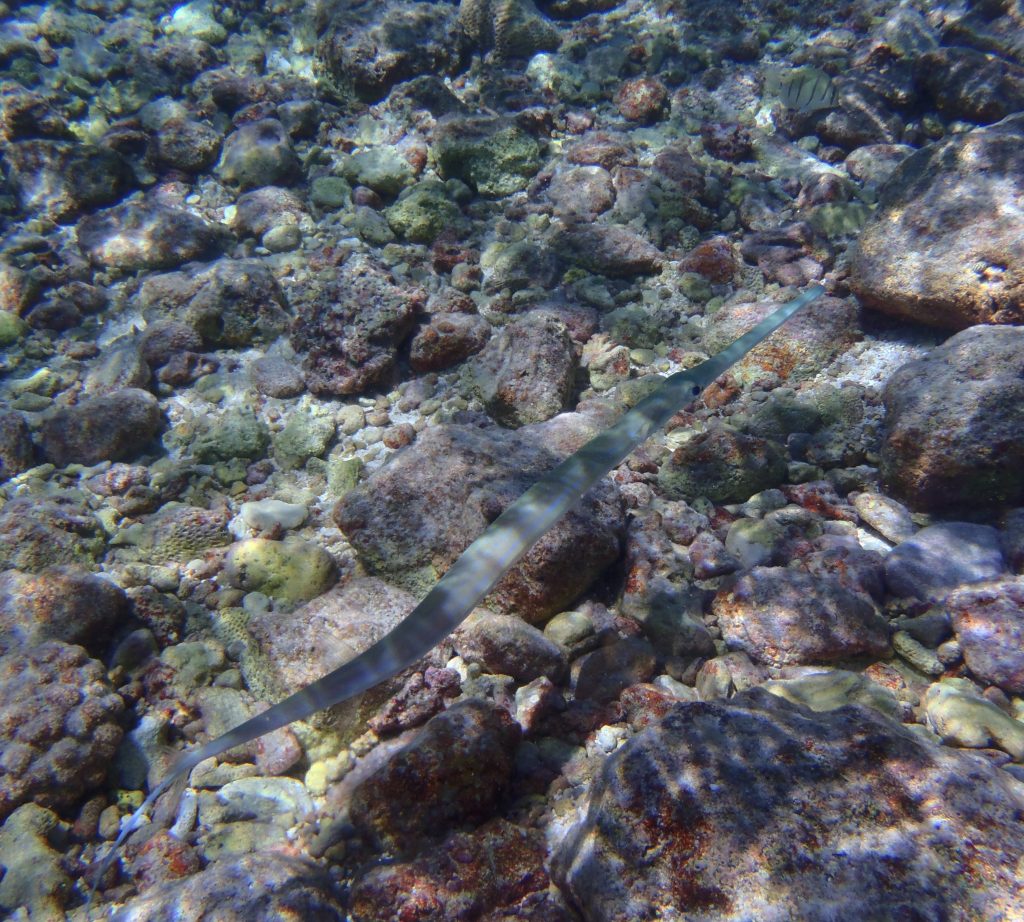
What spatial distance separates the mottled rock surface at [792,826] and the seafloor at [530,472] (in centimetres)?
1

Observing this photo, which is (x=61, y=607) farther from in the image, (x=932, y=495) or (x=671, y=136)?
(x=671, y=136)

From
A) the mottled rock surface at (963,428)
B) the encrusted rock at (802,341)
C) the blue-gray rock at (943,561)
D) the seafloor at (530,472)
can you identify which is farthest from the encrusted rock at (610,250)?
the blue-gray rock at (943,561)

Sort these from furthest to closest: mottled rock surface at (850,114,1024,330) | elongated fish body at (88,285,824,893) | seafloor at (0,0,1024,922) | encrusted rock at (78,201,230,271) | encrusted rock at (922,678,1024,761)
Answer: encrusted rock at (78,201,230,271)
mottled rock surface at (850,114,1024,330)
encrusted rock at (922,678,1024,761)
seafloor at (0,0,1024,922)
elongated fish body at (88,285,824,893)

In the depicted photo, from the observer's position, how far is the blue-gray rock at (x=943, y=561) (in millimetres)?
3283

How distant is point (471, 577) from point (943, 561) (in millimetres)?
2970

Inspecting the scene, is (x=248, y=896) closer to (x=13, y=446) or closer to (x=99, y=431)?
(x=99, y=431)

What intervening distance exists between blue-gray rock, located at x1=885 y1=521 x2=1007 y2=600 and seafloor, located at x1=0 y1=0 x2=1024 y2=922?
0.02 metres

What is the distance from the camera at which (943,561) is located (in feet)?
Answer: 11.0

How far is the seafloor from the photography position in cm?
229

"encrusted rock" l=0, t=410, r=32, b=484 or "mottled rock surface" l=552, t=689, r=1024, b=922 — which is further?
"encrusted rock" l=0, t=410, r=32, b=484

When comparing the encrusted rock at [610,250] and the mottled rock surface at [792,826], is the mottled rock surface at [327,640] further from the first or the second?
the encrusted rock at [610,250]

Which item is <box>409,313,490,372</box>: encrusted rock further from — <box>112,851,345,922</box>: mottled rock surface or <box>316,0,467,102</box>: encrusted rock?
<box>316,0,467,102</box>: encrusted rock

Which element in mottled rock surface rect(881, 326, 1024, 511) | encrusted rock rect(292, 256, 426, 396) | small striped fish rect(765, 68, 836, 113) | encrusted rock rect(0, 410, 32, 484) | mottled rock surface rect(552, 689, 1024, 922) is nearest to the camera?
mottled rock surface rect(552, 689, 1024, 922)

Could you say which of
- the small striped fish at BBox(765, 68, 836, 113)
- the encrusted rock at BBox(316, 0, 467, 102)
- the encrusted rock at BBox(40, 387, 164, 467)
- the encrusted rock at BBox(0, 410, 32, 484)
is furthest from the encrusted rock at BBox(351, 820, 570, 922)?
the encrusted rock at BBox(316, 0, 467, 102)
